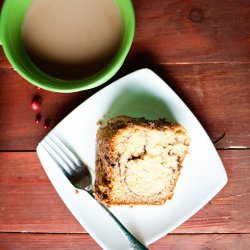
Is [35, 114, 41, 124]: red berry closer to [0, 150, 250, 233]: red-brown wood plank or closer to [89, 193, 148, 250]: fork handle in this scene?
[0, 150, 250, 233]: red-brown wood plank

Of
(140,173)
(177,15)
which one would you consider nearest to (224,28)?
(177,15)

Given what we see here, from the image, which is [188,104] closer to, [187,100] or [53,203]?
[187,100]

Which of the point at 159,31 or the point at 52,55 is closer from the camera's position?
the point at 52,55

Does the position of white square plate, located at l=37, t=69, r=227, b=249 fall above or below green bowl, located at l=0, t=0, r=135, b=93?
below

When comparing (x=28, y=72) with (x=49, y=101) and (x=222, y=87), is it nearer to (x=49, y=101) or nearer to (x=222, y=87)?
(x=49, y=101)

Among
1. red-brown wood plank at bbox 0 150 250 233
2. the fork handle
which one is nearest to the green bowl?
red-brown wood plank at bbox 0 150 250 233

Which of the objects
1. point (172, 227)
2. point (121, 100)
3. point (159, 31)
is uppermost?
point (159, 31)

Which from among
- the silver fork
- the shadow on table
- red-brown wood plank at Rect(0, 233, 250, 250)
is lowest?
red-brown wood plank at Rect(0, 233, 250, 250)

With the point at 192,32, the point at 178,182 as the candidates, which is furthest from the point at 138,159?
the point at 192,32
